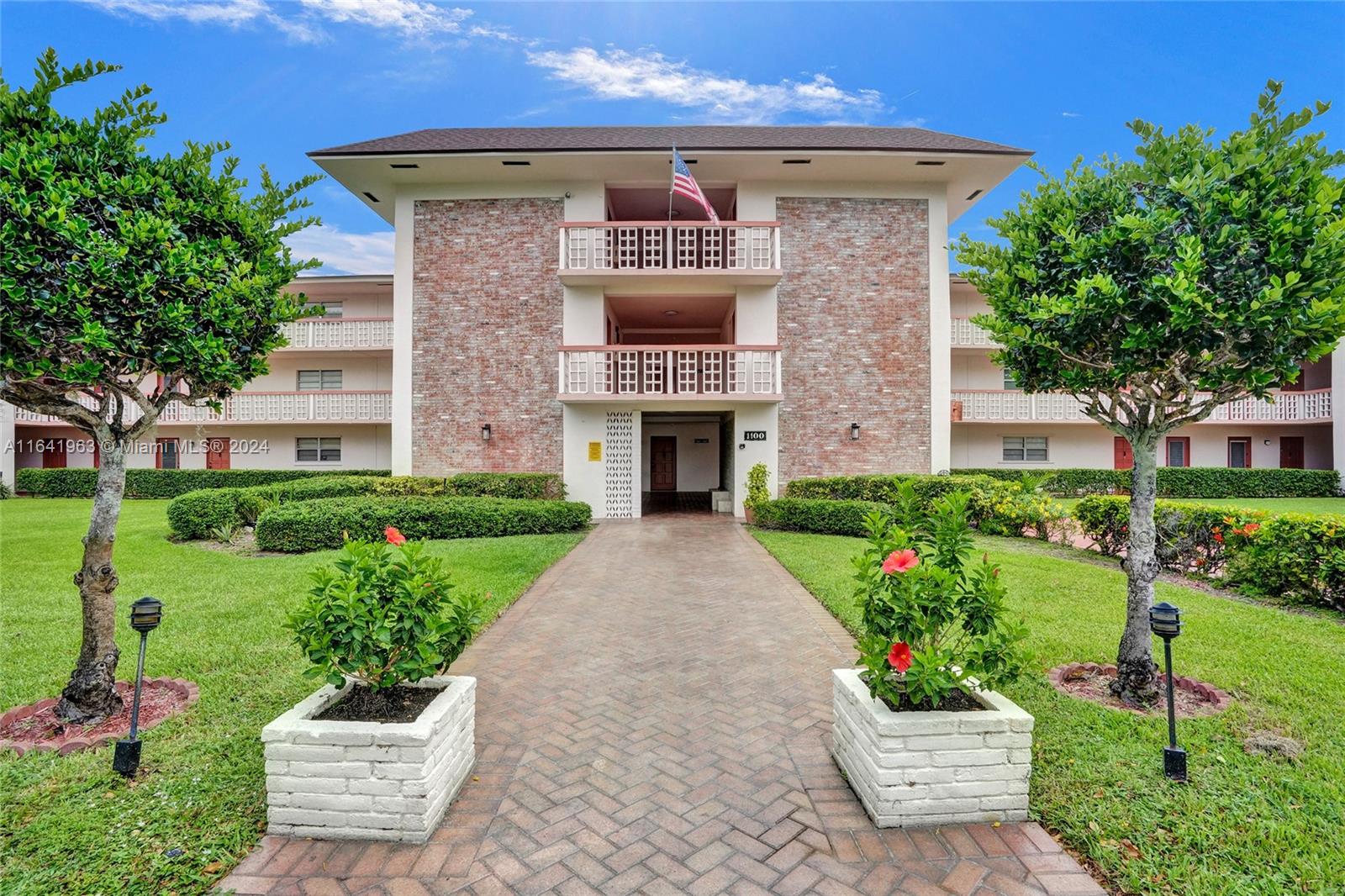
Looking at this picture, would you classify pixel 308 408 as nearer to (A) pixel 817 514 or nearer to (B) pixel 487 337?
(B) pixel 487 337

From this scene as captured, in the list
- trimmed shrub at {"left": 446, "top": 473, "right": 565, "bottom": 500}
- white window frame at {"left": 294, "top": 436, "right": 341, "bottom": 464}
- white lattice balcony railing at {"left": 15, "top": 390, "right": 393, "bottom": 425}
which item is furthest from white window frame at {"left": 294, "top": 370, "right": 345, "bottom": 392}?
trimmed shrub at {"left": 446, "top": 473, "right": 565, "bottom": 500}

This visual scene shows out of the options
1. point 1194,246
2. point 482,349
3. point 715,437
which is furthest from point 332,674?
point 715,437

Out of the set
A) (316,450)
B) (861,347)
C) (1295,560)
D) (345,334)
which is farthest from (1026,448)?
(316,450)

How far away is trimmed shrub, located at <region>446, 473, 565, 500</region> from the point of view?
1390cm

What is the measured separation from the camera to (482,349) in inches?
599

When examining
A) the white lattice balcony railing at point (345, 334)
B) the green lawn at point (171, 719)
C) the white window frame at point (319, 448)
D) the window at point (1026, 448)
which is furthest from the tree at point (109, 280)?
the window at point (1026, 448)

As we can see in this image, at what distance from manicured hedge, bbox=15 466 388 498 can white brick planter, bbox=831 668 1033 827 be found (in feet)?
64.0

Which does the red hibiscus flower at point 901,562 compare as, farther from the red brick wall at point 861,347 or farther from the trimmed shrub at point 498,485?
the red brick wall at point 861,347

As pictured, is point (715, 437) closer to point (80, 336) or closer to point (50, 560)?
point (50, 560)

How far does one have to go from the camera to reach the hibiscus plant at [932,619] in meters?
2.84

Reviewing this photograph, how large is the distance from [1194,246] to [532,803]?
5.09 metres

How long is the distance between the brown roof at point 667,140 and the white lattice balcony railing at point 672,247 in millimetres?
1794

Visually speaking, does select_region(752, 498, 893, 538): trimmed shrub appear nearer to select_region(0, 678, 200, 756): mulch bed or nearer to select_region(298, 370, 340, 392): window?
select_region(0, 678, 200, 756): mulch bed

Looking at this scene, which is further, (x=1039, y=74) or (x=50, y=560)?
(x=1039, y=74)
